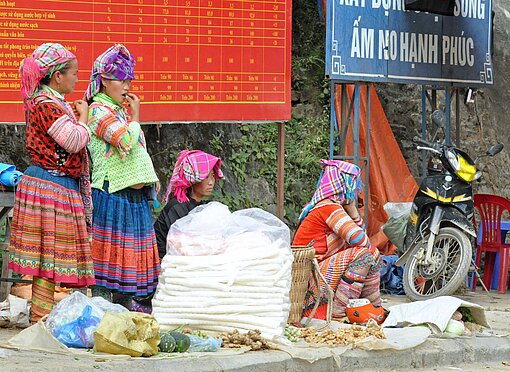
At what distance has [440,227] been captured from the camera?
29.9 feet

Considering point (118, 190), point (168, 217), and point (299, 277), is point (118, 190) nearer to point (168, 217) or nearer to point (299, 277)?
point (168, 217)

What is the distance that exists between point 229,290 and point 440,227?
11.9ft

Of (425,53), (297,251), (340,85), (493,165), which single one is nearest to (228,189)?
(340,85)

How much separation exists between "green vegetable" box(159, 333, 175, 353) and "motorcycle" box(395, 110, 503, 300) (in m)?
3.68

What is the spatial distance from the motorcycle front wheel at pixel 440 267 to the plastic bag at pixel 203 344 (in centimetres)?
342

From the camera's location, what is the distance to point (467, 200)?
9.12 metres

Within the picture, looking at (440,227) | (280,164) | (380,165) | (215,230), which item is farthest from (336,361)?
(380,165)

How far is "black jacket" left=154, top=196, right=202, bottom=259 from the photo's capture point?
23.3ft

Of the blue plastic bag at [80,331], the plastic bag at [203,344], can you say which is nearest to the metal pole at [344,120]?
the plastic bag at [203,344]

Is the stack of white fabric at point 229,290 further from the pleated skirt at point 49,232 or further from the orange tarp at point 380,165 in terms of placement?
the orange tarp at point 380,165

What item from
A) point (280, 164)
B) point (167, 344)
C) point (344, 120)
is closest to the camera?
point (167, 344)

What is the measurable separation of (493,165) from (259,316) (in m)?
7.14

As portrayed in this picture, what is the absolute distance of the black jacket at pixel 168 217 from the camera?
7.10 m

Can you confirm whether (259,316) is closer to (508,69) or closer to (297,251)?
(297,251)
